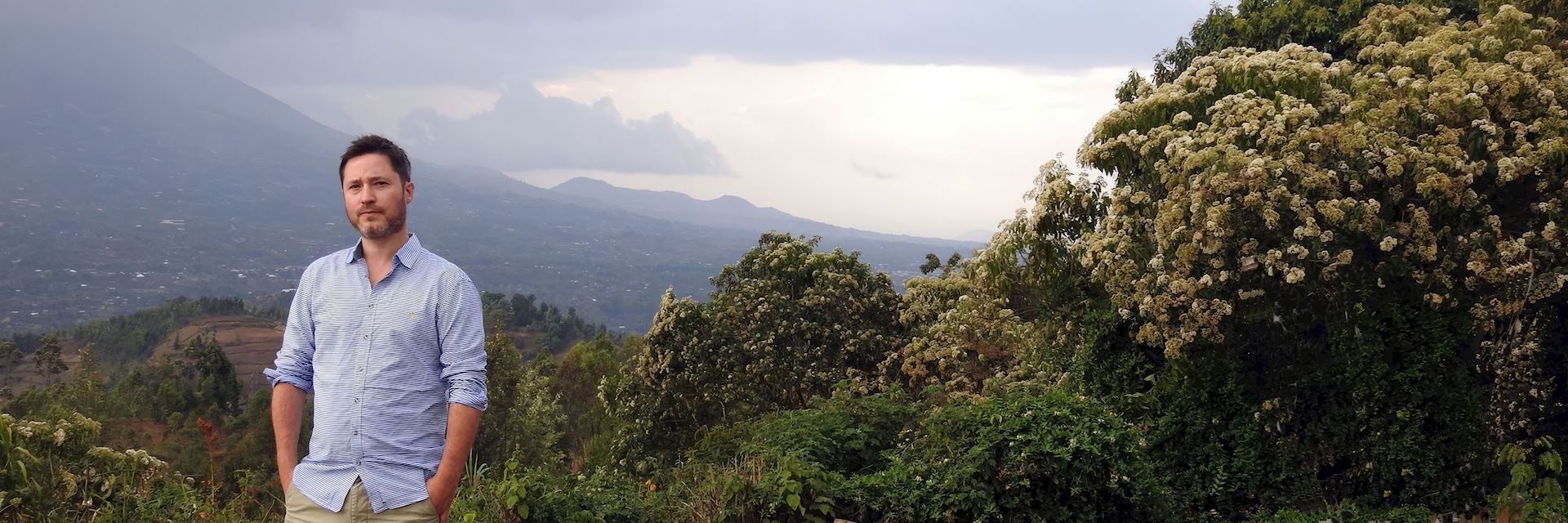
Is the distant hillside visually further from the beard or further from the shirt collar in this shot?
the beard

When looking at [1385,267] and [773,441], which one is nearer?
[773,441]

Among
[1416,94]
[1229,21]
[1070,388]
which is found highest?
[1229,21]

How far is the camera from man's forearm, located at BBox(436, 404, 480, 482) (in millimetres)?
2977

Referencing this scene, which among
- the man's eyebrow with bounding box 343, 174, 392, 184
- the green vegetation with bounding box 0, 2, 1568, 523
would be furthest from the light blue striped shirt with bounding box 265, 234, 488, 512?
the green vegetation with bounding box 0, 2, 1568, 523

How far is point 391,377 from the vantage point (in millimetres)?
3064

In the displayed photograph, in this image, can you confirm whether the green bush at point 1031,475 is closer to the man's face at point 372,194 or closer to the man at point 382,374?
the man at point 382,374

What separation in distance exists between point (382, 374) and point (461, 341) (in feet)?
0.88

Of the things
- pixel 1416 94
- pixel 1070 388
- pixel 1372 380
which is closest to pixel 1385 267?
pixel 1372 380

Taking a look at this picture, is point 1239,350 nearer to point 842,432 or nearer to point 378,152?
point 842,432

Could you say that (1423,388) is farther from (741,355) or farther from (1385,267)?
(741,355)

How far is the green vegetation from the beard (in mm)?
2549

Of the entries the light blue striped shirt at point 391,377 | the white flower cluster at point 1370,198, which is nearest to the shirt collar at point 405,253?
the light blue striped shirt at point 391,377

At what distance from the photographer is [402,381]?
3.07 metres

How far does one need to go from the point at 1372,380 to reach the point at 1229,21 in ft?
28.0
